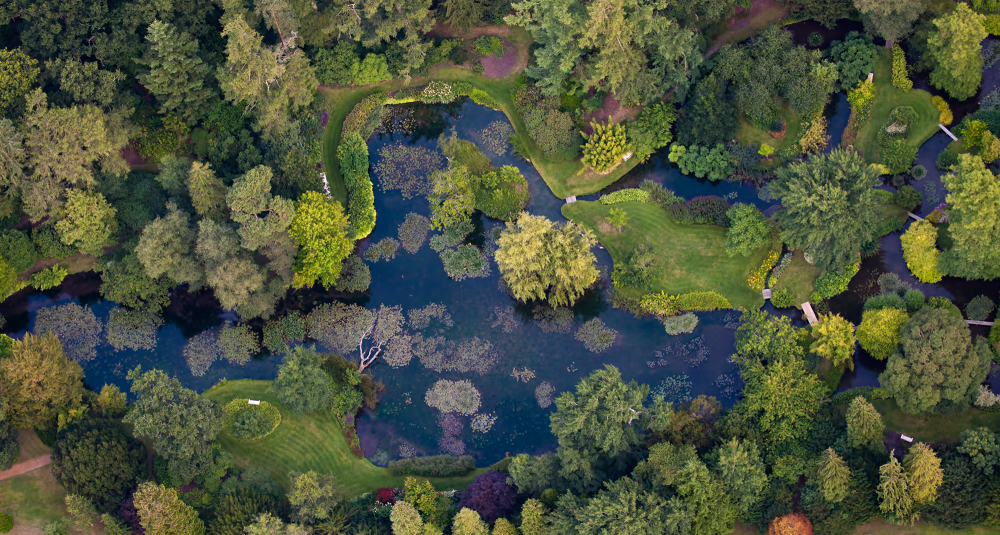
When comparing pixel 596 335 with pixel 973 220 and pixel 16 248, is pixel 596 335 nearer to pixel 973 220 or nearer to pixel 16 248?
pixel 973 220

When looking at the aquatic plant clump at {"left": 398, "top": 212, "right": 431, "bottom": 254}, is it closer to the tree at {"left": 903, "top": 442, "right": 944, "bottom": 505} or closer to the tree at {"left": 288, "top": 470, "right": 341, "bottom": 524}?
the tree at {"left": 288, "top": 470, "right": 341, "bottom": 524}

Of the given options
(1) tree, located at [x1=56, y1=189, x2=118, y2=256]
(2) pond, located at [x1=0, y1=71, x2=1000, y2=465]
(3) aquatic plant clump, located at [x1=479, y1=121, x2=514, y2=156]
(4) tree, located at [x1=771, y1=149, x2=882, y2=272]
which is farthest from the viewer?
(3) aquatic plant clump, located at [x1=479, y1=121, x2=514, y2=156]

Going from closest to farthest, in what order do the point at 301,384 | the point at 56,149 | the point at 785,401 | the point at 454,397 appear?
the point at 785,401
the point at 301,384
the point at 56,149
the point at 454,397

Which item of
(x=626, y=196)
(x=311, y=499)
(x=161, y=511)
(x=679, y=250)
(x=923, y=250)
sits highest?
(x=626, y=196)

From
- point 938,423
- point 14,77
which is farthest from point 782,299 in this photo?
point 14,77

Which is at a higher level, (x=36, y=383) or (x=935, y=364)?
(x=935, y=364)

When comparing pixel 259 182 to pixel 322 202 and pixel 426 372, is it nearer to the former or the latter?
pixel 322 202

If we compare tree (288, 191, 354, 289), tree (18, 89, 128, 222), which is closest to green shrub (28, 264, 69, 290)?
tree (18, 89, 128, 222)
